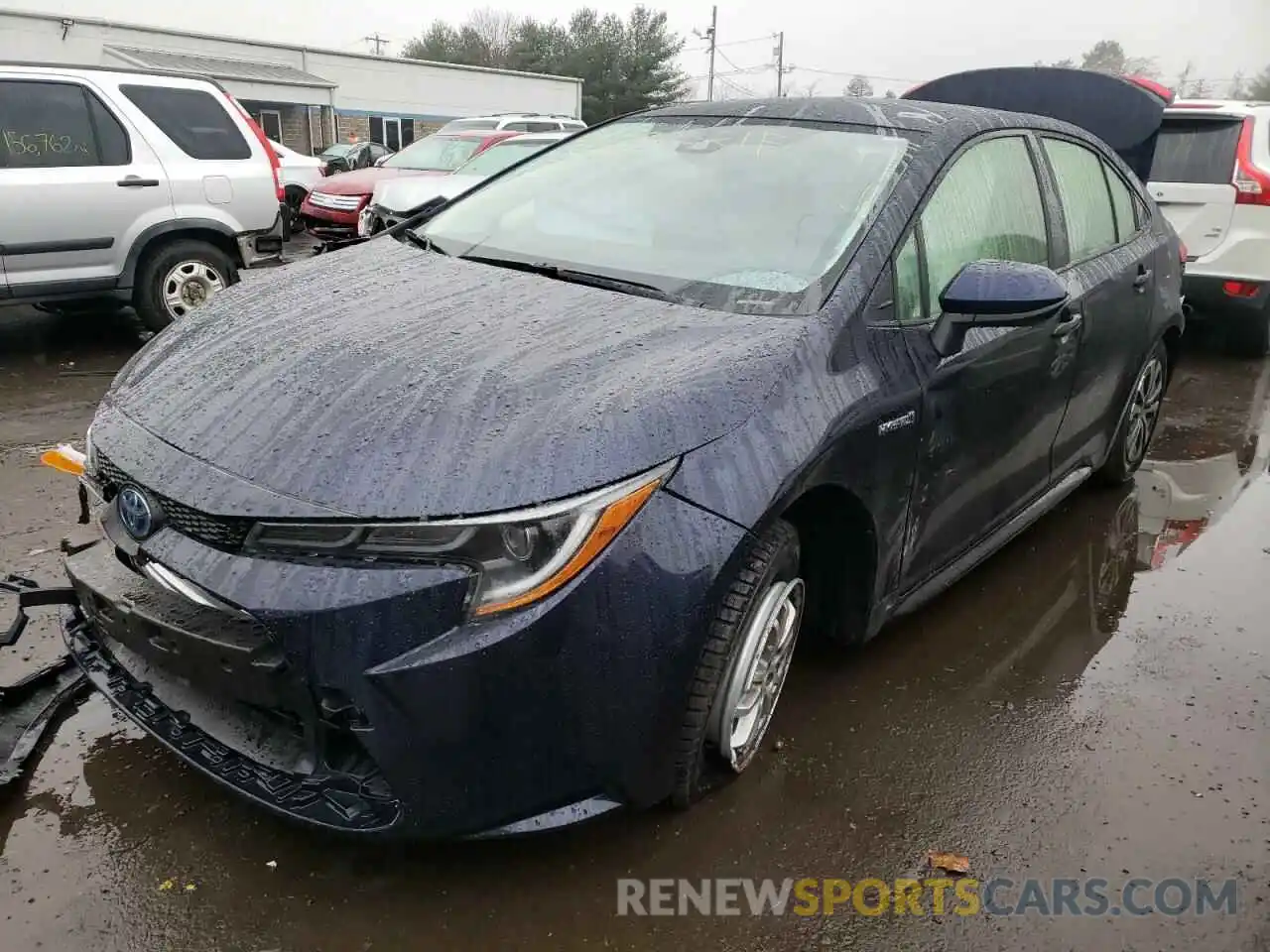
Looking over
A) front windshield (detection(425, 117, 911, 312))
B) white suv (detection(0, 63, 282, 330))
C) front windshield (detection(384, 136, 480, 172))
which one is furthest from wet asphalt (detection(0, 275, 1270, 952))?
front windshield (detection(384, 136, 480, 172))

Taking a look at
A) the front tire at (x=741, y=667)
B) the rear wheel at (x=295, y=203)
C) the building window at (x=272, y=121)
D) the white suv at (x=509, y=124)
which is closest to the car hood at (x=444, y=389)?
the front tire at (x=741, y=667)

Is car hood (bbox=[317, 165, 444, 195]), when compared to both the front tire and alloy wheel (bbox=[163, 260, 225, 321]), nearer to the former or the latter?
alloy wheel (bbox=[163, 260, 225, 321])

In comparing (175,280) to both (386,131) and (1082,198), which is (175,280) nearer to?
(1082,198)

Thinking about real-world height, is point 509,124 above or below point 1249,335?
above

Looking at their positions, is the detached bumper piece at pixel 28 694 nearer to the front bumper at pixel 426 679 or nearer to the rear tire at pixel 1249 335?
the front bumper at pixel 426 679

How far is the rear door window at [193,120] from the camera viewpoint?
6.43 meters

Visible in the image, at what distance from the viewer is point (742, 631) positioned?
7.11ft

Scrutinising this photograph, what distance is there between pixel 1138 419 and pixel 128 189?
237 inches

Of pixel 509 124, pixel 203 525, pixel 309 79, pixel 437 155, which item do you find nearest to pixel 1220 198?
pixel 203 525

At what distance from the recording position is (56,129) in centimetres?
605

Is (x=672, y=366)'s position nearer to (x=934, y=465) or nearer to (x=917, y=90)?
(x=934, y=465)

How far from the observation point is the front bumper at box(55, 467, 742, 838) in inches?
69.1

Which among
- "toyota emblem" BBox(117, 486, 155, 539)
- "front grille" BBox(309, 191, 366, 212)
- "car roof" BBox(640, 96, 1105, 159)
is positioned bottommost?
"toyota emblem" BBox(117, 486, 155, 539)

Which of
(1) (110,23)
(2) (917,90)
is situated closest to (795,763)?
(2) (917,90)
